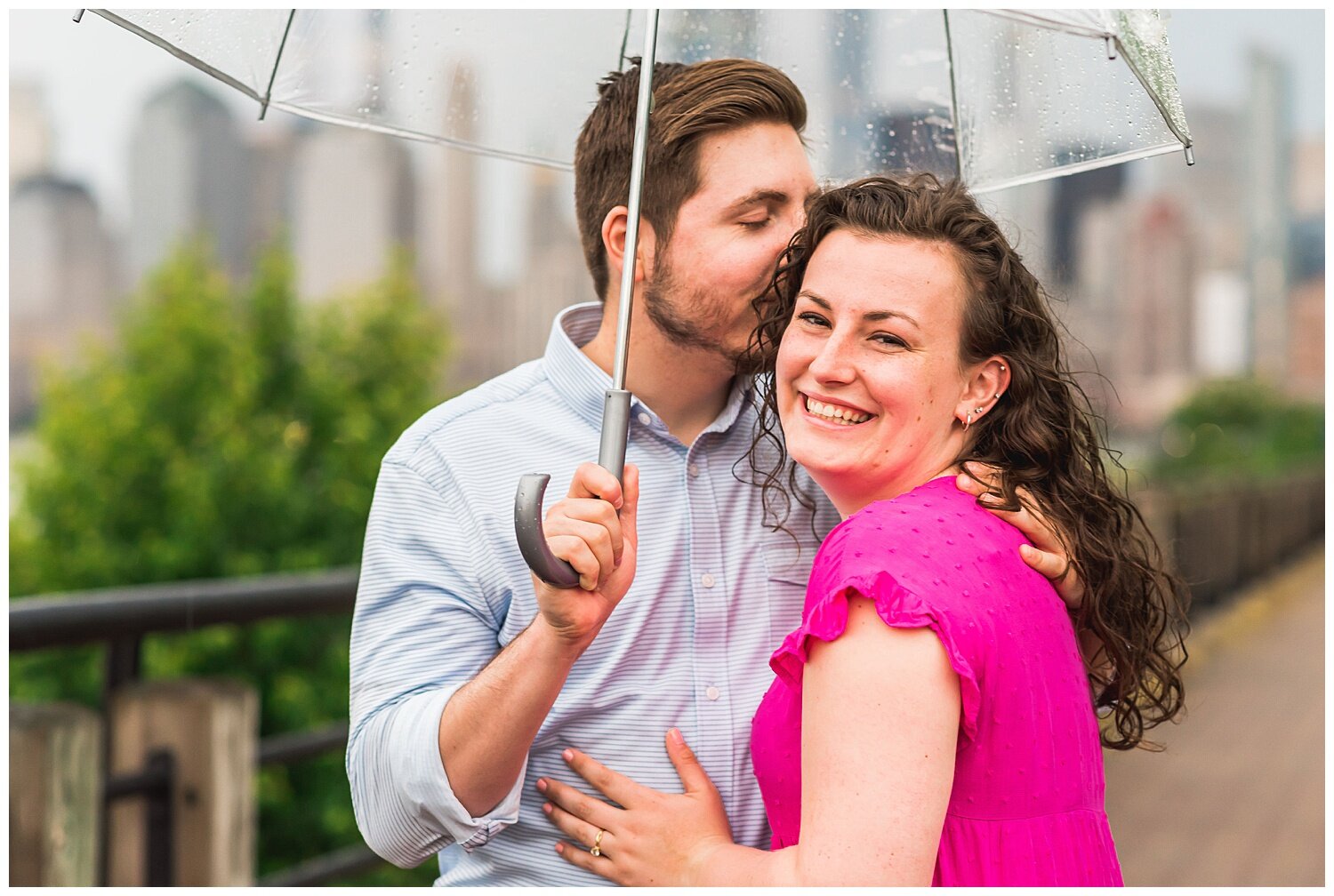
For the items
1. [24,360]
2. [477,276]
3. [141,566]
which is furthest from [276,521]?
[477,276]

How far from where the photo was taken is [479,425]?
6.26 feet

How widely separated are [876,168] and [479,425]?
79cm

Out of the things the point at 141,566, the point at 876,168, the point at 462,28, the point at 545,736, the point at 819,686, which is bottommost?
the point at 141,566

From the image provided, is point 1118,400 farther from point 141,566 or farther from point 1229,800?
point 1229,800

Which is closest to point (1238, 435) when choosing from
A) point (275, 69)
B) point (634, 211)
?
point (275, 69)

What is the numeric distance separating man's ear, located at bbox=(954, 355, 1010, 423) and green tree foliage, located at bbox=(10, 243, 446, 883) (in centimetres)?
287

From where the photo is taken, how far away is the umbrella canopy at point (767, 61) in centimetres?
194

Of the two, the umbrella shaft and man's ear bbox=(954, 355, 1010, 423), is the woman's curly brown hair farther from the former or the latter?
the umbrella shaft

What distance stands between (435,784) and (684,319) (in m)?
0.71

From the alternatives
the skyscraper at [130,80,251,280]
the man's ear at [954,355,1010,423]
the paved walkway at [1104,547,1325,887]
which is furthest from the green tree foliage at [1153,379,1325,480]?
the man's ear at [954,355,1010,423]

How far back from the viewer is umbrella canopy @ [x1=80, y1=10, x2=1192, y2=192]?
1943mm

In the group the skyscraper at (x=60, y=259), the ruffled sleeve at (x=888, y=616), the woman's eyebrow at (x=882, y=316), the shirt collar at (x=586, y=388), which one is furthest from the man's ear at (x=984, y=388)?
the skyscraper at (x=60, y=259)

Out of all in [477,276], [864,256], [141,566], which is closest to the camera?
[864,256]

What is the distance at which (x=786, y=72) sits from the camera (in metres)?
2.16
